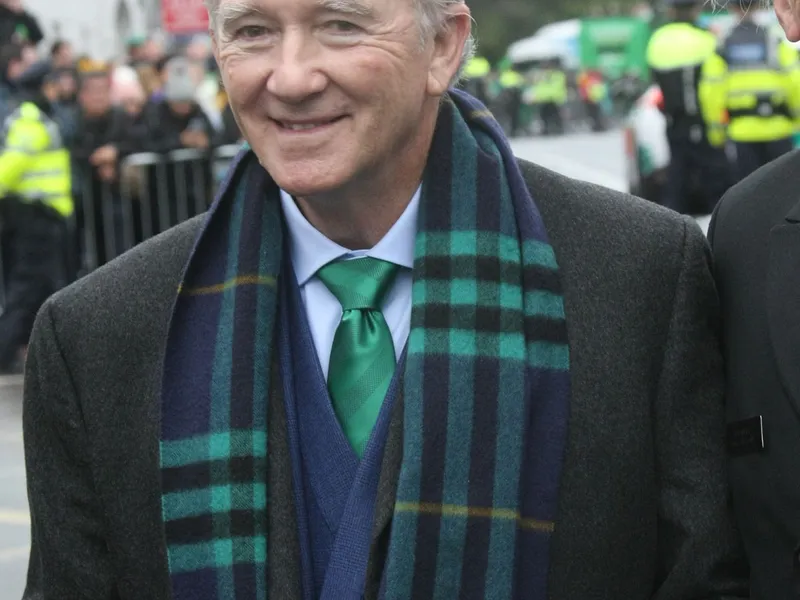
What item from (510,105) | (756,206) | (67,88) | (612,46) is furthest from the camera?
(612,46)

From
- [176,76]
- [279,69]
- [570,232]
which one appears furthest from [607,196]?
[176,76]

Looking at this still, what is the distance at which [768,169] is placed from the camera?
2.71 m

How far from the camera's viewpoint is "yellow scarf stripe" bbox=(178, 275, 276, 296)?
2.50 m

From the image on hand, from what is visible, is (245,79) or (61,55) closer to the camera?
(245,79)

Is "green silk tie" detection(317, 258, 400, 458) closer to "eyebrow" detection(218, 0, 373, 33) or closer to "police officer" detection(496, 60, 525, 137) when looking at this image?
"eyebrow" detection(218, 0, 373, 33)

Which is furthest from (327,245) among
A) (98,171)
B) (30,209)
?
(98,171)

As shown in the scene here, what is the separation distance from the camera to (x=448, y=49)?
2.51 metres

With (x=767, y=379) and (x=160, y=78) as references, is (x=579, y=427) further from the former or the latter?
(x=160, y=78)

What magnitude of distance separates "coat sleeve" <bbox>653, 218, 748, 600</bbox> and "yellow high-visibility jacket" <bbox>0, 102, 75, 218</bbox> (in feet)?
28.0

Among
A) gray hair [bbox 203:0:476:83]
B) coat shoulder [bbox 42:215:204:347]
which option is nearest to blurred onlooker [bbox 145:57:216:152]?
coat shoulder [bbox 42:215:204:347]

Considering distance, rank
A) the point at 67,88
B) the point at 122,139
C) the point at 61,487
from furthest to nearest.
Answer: the point at 67,88 → the point at 122,139 → the point at 61,487

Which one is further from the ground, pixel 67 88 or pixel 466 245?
pixel 67 88

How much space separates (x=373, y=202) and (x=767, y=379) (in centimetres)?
67

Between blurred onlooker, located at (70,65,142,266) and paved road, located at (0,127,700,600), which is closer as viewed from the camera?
paved road, located at (0,127,700,600)
